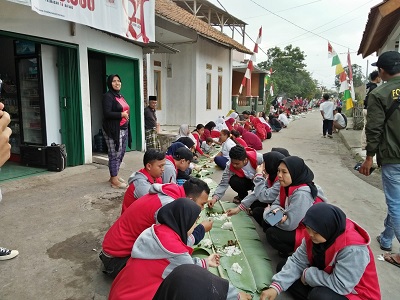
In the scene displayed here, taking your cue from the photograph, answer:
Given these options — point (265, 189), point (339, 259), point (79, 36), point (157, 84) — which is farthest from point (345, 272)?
point (157, 84)

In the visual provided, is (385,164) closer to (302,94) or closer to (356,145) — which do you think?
(356,145)

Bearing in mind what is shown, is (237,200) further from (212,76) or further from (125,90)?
(212,76)

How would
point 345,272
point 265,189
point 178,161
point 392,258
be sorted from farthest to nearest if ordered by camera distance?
point 178,161 → point 265,189 → point 392,258 → point 345,272

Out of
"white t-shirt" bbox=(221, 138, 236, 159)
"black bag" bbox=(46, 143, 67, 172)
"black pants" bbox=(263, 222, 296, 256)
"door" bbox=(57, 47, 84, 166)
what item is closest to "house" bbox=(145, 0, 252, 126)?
"white t-shirt" bbox=(221, 138, 236, 159)

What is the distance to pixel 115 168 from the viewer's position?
5.00 m

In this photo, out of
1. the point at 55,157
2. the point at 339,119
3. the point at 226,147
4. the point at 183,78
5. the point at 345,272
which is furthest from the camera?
the point at 339,119

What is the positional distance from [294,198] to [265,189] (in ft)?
2.43

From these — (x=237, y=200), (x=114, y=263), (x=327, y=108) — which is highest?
(x=327, y=108)

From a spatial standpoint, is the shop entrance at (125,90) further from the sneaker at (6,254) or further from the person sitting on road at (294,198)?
the person sitting on road at (294,198)

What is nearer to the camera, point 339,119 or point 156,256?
point 156,256

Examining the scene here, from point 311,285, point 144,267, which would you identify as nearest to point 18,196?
point 144,267

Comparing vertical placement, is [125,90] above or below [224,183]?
above

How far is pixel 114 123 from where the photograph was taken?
16.0 ft

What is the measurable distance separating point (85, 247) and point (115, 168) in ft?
6.44
